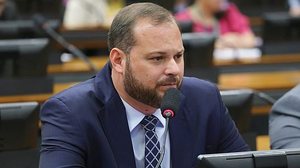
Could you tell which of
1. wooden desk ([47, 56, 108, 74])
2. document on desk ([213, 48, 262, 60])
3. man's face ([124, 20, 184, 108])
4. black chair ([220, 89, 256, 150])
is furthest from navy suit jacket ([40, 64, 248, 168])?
document on desk ([213, 48, 262, 60])

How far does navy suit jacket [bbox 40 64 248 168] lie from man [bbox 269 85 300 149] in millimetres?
196

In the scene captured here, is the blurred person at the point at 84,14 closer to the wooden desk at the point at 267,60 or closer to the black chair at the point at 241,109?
the wooden desk at the point at 267,60

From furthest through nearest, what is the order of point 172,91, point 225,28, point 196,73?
1. point 225,28
2. point 196,73
3. point 172,91

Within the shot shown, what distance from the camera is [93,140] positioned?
2416mm

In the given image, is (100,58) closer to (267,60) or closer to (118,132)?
(267,60)

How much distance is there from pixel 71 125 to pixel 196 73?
2445 mm

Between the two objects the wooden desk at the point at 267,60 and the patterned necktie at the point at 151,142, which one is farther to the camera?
the wooden desk at the point at 267,60

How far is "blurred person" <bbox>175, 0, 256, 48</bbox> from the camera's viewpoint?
250 inches

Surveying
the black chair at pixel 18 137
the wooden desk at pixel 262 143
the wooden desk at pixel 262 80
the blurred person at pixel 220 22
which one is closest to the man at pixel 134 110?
the black chair at pixel 18 137

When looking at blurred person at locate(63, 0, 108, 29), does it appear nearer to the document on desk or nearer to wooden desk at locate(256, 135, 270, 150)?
the document on desk

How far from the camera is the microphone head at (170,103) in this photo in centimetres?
224

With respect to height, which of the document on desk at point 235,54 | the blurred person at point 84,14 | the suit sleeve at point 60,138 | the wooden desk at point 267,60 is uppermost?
the suit sleeve at point 60,138

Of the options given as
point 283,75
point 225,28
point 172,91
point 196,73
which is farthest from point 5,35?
point 172,91

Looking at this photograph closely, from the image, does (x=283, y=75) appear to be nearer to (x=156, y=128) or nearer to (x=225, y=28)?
(x=225, y=28)
